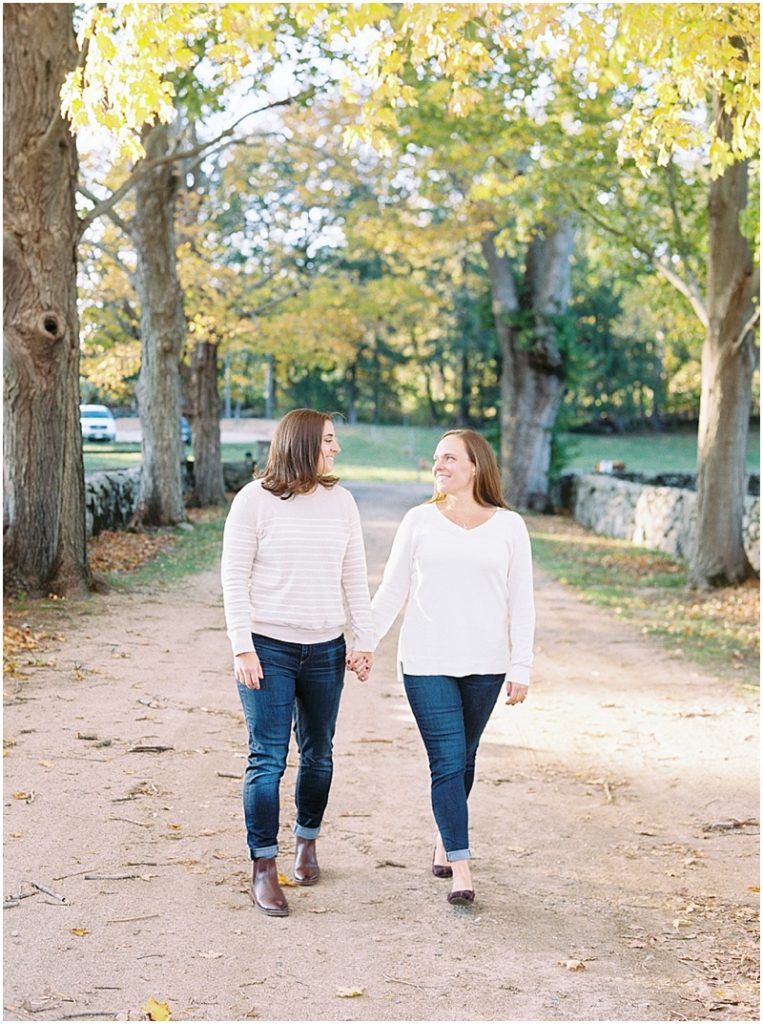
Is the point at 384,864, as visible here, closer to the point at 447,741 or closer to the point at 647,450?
the point at 447,741

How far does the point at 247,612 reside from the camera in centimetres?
Answer: 503

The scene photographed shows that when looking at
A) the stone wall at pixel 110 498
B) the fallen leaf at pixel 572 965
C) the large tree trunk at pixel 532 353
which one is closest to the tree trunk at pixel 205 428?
the stone wall at pixel 110 498

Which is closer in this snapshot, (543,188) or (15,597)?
(15,597)

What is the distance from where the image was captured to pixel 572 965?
465 centimetres

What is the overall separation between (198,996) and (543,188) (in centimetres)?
1462

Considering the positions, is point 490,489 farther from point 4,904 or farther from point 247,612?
point 4,904

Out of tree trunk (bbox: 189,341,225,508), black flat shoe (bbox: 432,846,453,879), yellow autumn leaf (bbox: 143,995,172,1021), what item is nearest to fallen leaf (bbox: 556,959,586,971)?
black flat shoe (bbox: 432,846,453,879)

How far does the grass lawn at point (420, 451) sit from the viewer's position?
42.2m

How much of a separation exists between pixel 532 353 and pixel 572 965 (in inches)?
946

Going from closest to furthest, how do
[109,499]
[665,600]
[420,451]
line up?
1. [665,600]
2. [109,499]
3. [420,451]

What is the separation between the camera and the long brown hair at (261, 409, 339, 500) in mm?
5113

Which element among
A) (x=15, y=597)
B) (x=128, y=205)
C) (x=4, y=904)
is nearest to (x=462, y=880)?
(x=4, y=904)

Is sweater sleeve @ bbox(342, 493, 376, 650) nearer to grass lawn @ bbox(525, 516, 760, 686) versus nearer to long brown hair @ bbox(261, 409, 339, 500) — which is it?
long brown hair @ bbox(261, 409, 339, 500)

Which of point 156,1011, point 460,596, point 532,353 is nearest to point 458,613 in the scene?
point 460,596
